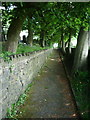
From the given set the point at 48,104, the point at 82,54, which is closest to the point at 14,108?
the point at 48,104

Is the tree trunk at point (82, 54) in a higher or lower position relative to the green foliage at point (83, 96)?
higher

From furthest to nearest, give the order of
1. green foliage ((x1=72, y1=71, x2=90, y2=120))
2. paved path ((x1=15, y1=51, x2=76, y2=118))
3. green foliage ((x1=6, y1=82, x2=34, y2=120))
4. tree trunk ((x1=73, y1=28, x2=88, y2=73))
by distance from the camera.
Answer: tree trunk ((x1=73, y1=28, x2=88, y2=73))
paved path ((x1=15, y1=51, x2=76, y2=118))
green foliage ((x1=72, y1=71, x2=90, y2=120))
green foliage ((x1=6, y1=82, x2=34, y2=120))

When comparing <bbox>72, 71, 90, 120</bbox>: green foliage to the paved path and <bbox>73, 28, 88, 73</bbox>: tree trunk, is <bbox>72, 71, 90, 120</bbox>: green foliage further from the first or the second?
<bbox>73, 28, 88, 73</bbox>: tree trunk

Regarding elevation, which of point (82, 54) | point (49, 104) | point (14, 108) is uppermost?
point (82, 54)

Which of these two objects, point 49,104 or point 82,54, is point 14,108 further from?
point 82,54

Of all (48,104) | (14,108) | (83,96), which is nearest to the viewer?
(14,108)

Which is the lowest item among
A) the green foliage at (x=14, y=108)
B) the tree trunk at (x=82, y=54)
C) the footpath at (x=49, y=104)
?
the footpath at (x=49, y=104)

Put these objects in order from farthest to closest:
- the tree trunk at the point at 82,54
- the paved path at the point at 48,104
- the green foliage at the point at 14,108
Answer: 1. the tree trunk at the point at 82,54
2. the paved path at the point at 48,104
3. the green foliage at the point at 14,108

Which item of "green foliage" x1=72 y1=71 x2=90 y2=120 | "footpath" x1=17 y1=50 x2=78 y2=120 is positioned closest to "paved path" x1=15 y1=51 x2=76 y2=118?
"footpath" x1=17 y1=50 x2=78 y2=120

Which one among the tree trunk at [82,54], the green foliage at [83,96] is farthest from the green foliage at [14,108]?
Result: the tree trunk at [82,54]

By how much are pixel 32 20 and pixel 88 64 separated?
4.29 m

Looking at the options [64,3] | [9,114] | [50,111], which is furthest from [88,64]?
[9,114]

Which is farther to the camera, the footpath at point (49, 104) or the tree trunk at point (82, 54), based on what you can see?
the tree trunk at point (82, 54)

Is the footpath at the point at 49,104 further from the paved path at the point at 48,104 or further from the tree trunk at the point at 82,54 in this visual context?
the tree trunk at the point at 82,54
